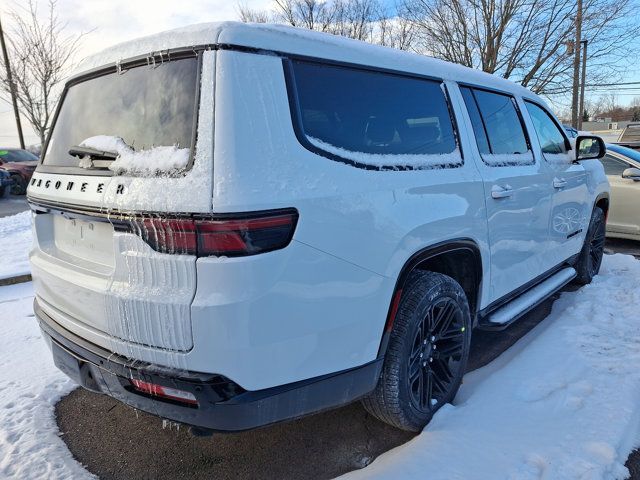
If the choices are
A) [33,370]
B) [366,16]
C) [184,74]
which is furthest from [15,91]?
[184,74]

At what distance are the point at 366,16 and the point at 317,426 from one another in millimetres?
21022

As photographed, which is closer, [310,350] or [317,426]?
[310,350]

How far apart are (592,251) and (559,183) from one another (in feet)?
5.58

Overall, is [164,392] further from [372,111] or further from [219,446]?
[372,111]

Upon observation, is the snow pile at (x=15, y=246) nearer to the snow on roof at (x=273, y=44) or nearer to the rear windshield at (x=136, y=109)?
the rear windshield at (x=136, y=109)

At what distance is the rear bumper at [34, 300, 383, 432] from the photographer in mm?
1738

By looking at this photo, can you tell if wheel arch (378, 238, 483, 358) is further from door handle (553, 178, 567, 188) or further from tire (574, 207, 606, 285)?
tire (574, 207, 606, 285)

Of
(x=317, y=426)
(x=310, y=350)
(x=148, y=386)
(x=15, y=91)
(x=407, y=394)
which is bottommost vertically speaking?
(x=317, y=426)

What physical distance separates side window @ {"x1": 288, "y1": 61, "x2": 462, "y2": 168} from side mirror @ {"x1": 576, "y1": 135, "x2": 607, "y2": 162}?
219 centimetres

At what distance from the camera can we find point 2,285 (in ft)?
16.8

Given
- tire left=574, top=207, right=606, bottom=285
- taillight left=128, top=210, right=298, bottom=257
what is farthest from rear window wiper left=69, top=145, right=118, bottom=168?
tire left=574, top=207, right=606, bottom=285

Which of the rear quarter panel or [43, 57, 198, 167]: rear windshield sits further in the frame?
[43, 57, 198, 167]: rear windshield

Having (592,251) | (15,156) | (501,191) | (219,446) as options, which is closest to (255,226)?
(219,446)

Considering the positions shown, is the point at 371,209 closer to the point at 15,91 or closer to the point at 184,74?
the point at 184,74
